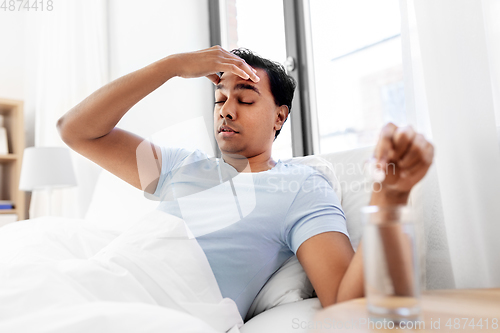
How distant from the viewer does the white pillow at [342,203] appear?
2.87ft

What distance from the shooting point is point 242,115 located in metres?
1.12

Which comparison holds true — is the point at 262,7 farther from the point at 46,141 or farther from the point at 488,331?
the point at 488,331

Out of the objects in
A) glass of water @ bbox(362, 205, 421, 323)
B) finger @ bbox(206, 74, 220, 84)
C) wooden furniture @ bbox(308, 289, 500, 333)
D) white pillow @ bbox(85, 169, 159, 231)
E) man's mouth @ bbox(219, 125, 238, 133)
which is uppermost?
finger @ bbox(206, 74, 220, 84)

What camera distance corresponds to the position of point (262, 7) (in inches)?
94.3

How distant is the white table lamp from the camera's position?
90.4 inches

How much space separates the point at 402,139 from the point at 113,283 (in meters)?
0.52

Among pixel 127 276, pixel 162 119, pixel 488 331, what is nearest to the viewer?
pixel 488 331

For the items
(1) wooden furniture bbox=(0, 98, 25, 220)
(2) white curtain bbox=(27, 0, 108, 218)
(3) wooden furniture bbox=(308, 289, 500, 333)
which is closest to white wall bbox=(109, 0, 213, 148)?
(2) white curtain bbox=(27, 0, 108, 218)

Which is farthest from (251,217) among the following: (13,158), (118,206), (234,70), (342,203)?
(13,158)

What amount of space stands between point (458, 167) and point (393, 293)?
1.51ft

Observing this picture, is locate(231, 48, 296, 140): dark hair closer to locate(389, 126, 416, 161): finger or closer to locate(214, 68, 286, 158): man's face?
locate(214, 68, 286, 158): man's face

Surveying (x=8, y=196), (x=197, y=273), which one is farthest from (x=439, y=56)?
(x=8, y=196)

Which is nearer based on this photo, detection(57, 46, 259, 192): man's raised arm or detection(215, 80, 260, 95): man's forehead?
detection(57, 46, 259, 192): man's raised arm

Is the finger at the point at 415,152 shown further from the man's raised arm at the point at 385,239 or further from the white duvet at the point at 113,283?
the white duvet at the point at 113,283
